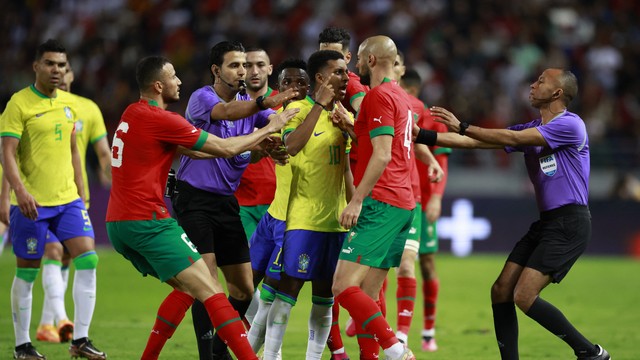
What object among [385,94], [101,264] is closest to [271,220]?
[385,94]

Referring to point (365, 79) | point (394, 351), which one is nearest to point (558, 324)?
point (394, 351)

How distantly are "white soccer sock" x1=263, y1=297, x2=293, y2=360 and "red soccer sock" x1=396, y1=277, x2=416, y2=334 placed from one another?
2.43 m

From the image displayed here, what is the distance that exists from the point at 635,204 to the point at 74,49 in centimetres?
1364

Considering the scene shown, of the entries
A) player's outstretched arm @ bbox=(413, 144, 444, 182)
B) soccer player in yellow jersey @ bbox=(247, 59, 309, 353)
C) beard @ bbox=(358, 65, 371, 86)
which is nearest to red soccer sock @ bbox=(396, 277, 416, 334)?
player's outstretched arm @ bbox=(413, 144, 444, 182)

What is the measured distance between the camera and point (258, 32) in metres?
23.8

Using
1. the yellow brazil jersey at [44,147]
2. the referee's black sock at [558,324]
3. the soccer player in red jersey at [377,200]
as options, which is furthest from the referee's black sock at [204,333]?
the referee's black sock at [558,324]

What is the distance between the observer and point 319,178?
26.3ft

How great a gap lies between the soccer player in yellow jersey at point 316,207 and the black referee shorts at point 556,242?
5.10 feet

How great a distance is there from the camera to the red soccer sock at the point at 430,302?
10.4m

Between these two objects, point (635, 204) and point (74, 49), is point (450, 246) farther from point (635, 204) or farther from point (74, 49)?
point (74, 49)

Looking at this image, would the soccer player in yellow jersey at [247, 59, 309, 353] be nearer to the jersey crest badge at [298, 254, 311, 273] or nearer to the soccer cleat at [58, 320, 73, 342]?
the jersey crest badge at [298, 254, 311, 273]

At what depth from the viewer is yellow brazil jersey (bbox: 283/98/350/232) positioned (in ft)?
26.0

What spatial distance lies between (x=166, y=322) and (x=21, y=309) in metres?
2.25

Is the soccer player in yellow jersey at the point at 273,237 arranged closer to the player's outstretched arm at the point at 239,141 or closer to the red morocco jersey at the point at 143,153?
the player's outstretched arm at the point at 239,141
